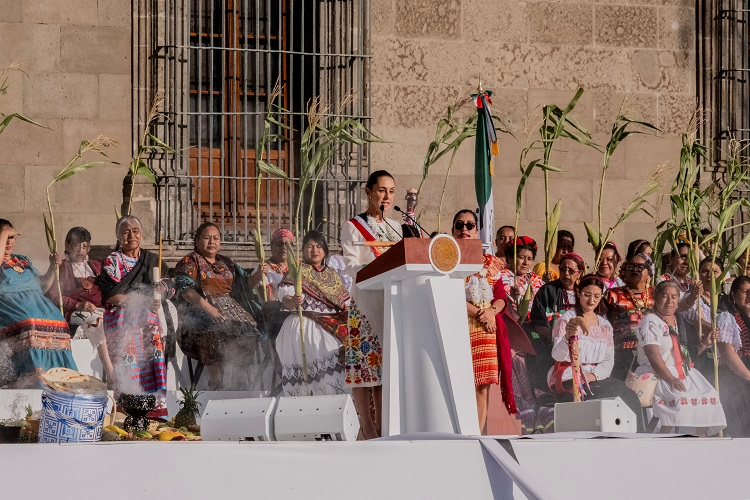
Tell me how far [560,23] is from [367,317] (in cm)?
596

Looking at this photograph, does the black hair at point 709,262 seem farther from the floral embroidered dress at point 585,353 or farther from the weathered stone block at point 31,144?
the weathered stone block at point 31,144

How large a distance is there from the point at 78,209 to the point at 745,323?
512 centimetres

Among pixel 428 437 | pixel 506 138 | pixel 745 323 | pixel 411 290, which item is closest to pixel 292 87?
pixel 506 138

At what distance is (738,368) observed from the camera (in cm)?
866

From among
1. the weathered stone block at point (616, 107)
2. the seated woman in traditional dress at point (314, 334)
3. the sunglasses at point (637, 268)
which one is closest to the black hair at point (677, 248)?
the sunglasses at point (637, 268)

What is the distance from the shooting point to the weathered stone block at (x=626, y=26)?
11.9m

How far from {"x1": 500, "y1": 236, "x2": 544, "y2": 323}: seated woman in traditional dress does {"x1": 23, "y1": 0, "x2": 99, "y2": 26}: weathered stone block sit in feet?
13.0

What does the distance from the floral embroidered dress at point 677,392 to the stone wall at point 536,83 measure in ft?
10.6

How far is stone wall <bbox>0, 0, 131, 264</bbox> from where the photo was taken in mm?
10602

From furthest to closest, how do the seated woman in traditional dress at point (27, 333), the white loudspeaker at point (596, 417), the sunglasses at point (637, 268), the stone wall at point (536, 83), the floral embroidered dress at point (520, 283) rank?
the stone wall at point (536, 83), the sunglasses at point (637, 268), the floral embroidered dress at point (520, 283), the seated woman in traditional dress at point (27, 333), the white loudspeaker at point (596, 417)

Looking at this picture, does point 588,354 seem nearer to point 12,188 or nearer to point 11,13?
point 12,188

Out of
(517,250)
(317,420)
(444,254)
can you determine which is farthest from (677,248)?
(317,420)

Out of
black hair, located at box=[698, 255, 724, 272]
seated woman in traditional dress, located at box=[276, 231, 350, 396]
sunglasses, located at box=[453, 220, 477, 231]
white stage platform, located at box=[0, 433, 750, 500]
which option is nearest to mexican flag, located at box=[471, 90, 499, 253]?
sunglasses, located at box=[453, 220, 477, 231]

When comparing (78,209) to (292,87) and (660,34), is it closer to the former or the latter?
(292,87)
